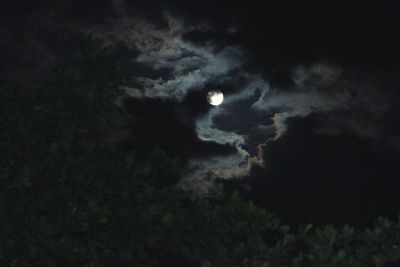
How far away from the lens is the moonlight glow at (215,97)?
11.7 m

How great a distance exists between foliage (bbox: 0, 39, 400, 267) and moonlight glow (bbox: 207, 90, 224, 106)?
369 centimetres

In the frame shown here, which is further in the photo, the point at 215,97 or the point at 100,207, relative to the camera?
the point at 215,97

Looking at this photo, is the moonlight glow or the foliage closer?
the foliage

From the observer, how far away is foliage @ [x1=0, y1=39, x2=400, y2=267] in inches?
282

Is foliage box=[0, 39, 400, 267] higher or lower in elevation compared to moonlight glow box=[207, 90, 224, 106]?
lower

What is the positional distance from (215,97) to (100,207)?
510 centimetres

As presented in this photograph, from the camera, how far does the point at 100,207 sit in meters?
7.39

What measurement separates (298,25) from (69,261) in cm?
614

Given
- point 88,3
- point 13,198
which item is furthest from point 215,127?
point 13,198

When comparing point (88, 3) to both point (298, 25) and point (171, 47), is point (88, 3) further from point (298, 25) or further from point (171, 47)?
point (298, 25)

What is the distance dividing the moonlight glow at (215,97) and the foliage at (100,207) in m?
3.69

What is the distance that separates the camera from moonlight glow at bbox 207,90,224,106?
461 inches

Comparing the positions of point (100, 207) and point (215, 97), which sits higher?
point (215, 97)

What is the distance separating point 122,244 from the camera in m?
7.75
